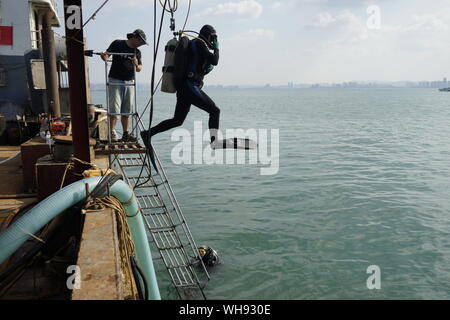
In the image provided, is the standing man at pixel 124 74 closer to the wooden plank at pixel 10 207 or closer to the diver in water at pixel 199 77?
the diver in water at pixel 199 77

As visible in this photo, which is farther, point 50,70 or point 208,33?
A: point 50,70

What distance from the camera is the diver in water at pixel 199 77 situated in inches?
221

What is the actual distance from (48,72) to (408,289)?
524 inches

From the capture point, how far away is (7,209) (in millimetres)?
6156

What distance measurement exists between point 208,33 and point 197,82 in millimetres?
812

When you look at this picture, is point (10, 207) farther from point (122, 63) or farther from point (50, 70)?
point (50, 70)

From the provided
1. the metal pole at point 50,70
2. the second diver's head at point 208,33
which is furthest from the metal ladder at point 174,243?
the metal pole at point 50,70

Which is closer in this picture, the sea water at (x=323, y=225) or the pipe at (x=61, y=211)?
the pipe at (x=61, y=211)

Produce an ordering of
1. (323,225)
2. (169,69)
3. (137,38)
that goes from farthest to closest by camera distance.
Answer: (323,225)
(137,38)
(169,69)

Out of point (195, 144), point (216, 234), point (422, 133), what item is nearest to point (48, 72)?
point (216, 234)

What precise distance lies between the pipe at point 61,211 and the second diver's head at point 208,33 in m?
2.45

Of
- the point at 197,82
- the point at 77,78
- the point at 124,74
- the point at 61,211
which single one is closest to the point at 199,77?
the point at 197,82

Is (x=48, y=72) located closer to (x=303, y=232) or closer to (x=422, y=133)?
(x=303, y=232)

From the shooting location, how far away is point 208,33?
558cm
